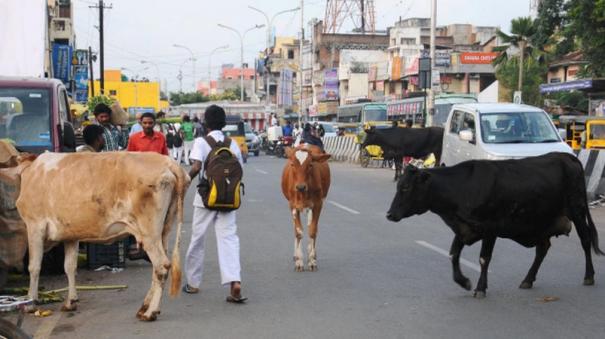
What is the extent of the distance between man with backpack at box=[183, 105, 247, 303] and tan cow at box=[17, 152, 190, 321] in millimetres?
545

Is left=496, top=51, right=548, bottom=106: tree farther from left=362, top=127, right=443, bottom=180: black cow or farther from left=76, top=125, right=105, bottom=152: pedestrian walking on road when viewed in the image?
left=76, top=125, right=105, bottom=152: pedestrian walking on road

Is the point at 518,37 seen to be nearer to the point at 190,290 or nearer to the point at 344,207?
the point at 344,207

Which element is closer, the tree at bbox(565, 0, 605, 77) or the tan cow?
the tan cow

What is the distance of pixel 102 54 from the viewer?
52.9 metres

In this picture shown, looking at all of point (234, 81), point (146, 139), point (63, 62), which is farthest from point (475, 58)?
point (234, 81)

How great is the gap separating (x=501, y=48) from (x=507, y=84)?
3.66 meters

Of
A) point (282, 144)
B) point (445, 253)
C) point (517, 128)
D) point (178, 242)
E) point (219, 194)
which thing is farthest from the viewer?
point (282, 144)

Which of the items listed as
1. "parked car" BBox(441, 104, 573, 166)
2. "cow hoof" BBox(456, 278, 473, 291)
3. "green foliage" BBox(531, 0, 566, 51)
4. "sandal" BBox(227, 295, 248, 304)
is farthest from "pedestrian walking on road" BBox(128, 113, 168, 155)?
"green foliage" BBox(531, 0, 566, 51)

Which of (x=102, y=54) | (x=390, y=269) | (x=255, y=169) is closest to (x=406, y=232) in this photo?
(x=390, y=269)

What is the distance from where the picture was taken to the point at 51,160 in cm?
854

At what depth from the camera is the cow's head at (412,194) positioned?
9352mm

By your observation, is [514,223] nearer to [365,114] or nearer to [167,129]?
[167,129]

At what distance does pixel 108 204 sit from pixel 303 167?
3488 millimetres

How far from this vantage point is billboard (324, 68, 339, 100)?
304 feet
